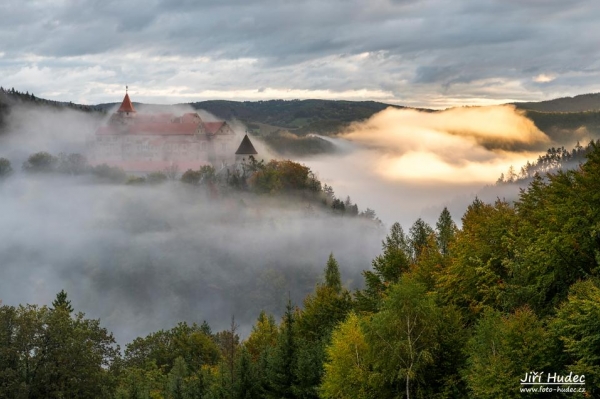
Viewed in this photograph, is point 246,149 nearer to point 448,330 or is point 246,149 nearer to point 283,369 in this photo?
point 283,369

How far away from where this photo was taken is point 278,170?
18375cm

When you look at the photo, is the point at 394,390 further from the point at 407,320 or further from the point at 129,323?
the point at 129,323

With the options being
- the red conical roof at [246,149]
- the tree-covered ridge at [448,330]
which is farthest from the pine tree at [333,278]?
the red conical roof at [246,149]

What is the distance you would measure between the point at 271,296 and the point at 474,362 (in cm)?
15213

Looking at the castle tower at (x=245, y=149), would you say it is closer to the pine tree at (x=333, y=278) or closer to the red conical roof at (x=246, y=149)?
the red conical roof at (x=246, y=149)

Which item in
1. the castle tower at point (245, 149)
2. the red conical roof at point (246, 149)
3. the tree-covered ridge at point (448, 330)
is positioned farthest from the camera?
the castle tower at point (245, 149)

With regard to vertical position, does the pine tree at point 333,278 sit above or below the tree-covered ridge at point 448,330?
below

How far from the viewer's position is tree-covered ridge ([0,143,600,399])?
24.2 m

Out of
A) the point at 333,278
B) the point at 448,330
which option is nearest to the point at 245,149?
the point at 333,278

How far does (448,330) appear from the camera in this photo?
28641mm

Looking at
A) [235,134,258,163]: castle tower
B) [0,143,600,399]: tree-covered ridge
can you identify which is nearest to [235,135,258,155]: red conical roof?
[235,134,258,163]: castle tower

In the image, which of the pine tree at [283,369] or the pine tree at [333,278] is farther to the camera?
the pine tree at [333,278]

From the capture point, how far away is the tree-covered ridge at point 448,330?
24.2 meters

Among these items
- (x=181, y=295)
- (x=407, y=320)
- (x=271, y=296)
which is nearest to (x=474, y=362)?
(x=407, y=320)
